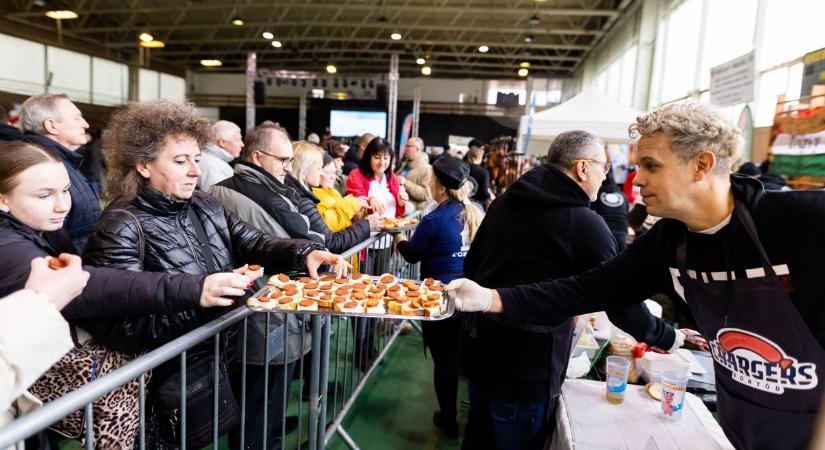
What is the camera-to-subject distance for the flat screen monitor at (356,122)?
75.6ft

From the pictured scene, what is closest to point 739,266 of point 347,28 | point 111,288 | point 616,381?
point 616,381

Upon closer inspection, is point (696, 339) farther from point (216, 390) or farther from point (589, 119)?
point (589, 119)

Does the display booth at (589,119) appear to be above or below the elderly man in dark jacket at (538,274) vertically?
above

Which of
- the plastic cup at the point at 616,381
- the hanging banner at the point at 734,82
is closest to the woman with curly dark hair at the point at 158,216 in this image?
the plastic cup at the point at 616,381

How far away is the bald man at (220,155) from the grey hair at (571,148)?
6.71 ft

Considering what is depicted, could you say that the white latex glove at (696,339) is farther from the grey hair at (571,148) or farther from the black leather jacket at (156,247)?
the black leather jacket at (156,247)

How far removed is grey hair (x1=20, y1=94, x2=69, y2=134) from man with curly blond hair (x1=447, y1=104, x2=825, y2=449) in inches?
133

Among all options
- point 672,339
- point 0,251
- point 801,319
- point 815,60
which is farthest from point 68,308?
point 815,60

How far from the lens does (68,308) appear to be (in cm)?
148

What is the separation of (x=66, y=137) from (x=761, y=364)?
3.80 m

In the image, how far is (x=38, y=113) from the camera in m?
3.16

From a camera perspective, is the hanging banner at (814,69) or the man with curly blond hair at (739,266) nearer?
the man with curly blond hair at (739,266)

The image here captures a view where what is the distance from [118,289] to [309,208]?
151cm

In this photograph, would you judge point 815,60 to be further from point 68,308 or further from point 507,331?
point 68,308
